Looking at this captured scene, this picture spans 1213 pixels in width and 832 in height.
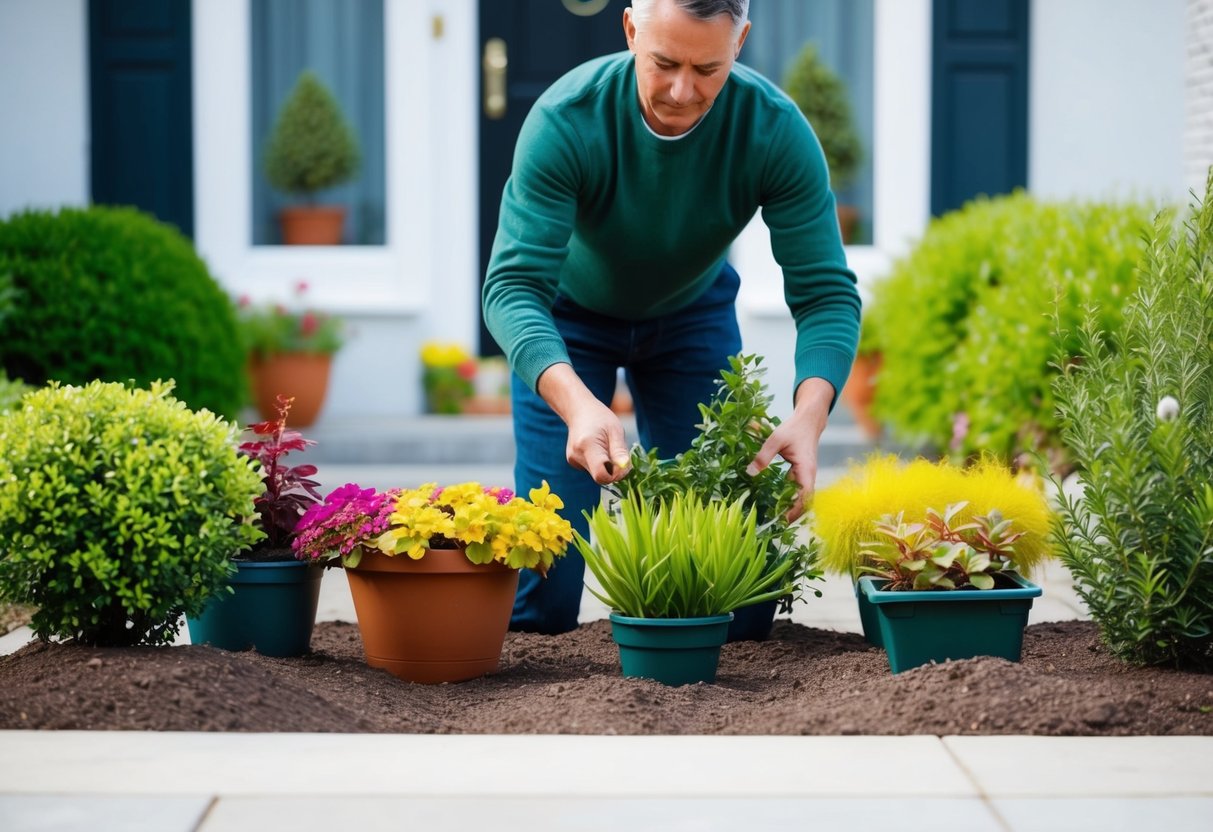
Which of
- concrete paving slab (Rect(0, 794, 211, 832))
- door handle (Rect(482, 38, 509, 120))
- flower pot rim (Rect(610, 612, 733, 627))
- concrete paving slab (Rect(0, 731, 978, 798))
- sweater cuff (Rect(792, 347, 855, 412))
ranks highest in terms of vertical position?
door handle (Rect(482, 38, 509, 120))

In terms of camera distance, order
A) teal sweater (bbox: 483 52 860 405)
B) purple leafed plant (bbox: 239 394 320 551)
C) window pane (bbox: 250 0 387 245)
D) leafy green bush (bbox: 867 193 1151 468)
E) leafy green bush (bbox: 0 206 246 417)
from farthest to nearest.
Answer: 1. window pane (bbox: 250 0 387 245)
2. leafy green bush (bbox: 0 206 246 417)
3. leafy green bush (bbox: 867 193 1151 468)
4. purple leafed plant (bbox: 239 394 320 551)
5. teal sweater (bbox: 483 52 860 405)

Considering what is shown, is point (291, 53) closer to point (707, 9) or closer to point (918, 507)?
point (707, 9)

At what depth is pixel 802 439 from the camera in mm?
2959

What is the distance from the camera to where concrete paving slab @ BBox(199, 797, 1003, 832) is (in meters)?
1.91

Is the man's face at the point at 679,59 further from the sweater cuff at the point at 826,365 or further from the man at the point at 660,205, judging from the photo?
the sweater cuff at the point at 826,365

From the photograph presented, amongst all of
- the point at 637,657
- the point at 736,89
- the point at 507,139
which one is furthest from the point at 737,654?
the point at 507,139

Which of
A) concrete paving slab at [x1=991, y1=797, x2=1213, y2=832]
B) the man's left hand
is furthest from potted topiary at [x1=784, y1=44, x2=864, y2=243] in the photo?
concrete paving slab at [x1=991, y1=797, x2=1213, y2=832]

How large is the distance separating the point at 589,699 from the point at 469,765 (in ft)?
1.48

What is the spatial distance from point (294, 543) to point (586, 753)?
0.98 metres

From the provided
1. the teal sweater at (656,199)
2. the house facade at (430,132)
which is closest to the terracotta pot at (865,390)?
the house facade at (430,132)

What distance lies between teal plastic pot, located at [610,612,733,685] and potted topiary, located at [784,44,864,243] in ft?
18.4

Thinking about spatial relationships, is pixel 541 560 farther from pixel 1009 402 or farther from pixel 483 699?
pixel 1009 402

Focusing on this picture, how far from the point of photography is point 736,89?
3.08 meters

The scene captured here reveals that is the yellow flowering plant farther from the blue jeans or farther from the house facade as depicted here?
the house facade
